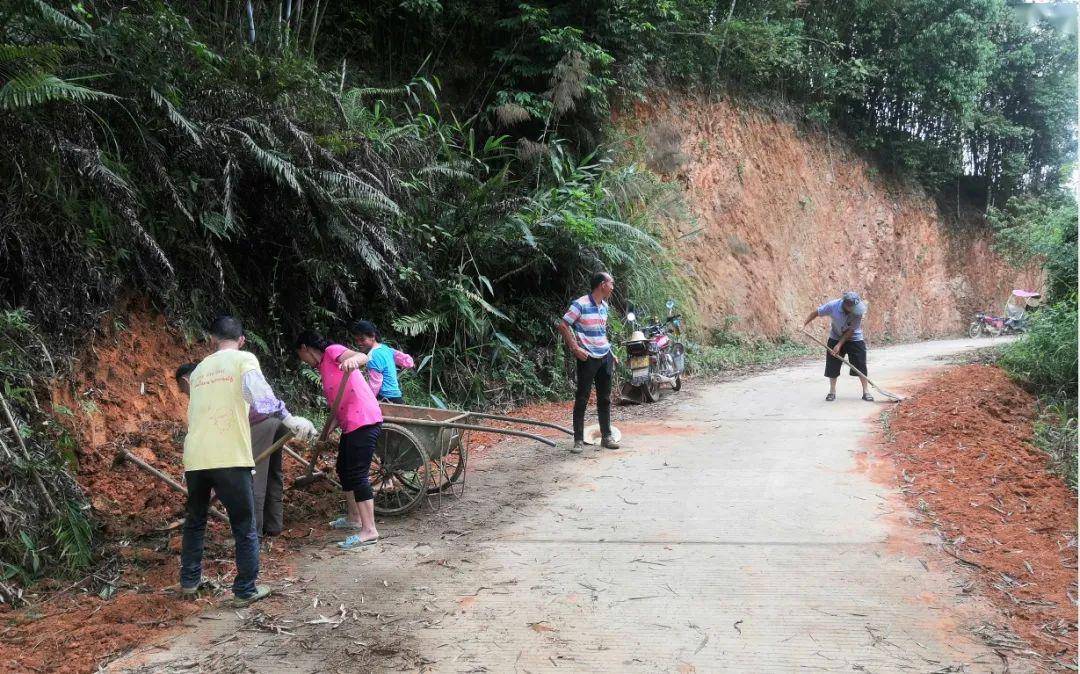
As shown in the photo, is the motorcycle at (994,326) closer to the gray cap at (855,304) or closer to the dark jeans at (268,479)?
the gray cap at (855,304)

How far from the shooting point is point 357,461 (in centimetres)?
529

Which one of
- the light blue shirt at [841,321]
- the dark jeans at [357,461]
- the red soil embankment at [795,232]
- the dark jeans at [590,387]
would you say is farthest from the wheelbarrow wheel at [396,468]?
the red soil embankment at [795,232]

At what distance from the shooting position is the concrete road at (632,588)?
11.4ft

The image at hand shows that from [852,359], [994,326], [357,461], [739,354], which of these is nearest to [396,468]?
[357,461]

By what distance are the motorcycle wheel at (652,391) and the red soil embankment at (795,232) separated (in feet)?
22.2

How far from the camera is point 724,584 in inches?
168

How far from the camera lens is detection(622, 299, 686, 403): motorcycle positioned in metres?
11.0

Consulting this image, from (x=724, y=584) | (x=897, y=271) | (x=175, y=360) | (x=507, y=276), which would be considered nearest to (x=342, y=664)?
(x=724, y=584)

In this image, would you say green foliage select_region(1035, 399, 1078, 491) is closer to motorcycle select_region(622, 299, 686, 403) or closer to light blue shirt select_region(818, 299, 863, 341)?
light blue shirt select_region(818, 299, 863, 341)

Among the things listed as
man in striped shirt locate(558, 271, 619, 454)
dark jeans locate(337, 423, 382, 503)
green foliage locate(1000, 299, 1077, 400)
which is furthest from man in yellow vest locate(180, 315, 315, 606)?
green foliage locate(1000, 299, 1077, 400)

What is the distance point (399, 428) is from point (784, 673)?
3.26 meters

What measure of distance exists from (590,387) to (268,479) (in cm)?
362

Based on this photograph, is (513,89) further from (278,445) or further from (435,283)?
(278,445)

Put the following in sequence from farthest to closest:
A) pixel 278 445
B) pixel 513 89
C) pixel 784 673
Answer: pixel 513 89
pixel 278 445
pixel 784 673
